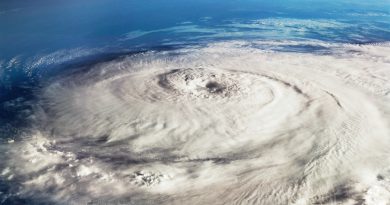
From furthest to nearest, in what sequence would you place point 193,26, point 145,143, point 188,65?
point 193,26 < point 188,65 < point 145,143

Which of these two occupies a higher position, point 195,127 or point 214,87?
point 214,87

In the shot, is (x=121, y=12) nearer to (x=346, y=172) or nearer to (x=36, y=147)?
(x=36, y=147)

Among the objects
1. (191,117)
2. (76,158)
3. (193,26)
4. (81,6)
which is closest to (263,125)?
(191,117)

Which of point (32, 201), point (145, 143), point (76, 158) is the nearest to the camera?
point (32, 201)

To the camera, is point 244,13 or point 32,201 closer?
point 32,201

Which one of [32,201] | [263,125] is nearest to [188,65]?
[263,125]

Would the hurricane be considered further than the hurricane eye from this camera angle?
No

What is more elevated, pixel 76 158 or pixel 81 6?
pixel 81 6

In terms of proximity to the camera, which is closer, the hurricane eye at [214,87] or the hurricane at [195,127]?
the hurricane at [195,127]

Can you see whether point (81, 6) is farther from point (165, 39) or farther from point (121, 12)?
point (165, 39)

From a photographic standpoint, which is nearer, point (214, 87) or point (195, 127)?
point (195, 127)
